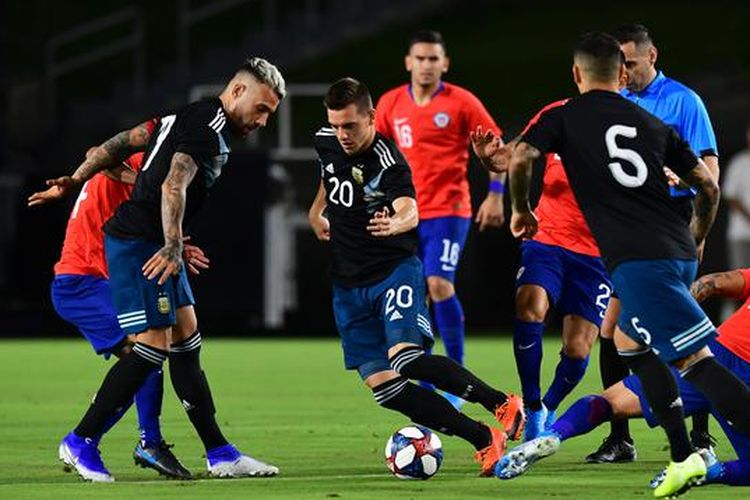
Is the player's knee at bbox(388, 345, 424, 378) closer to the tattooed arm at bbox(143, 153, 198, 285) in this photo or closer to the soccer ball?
the soccer ball

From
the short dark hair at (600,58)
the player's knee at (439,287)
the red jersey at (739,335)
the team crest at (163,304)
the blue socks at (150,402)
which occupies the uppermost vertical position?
the short dark hair at (600,58)

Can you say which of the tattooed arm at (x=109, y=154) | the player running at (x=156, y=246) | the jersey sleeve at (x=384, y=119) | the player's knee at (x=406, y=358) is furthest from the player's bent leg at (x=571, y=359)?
the jersey sleeve at (x=384, y=119)

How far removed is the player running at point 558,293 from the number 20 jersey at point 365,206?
140 cm

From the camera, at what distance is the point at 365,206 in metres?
9.00

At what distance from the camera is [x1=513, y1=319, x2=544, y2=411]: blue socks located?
33.7 ft

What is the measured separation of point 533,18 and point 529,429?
2945cm

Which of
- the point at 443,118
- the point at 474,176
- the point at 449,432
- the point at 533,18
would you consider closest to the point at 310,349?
the point at 474,176

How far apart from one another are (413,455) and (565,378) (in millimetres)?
1856

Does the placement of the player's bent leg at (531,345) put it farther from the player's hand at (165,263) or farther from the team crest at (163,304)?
the player's hand at (165,263)

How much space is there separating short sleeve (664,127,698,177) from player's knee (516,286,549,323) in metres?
2.30

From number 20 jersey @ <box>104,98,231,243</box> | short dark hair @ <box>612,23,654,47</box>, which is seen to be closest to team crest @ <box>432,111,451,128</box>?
short dark hair @ <box>612,23,654,47</box>

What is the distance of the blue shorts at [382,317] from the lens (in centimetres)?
877

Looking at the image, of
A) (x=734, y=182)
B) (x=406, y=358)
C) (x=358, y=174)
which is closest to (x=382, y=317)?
(x=406, y=358)

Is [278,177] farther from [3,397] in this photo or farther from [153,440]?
[153,440]
